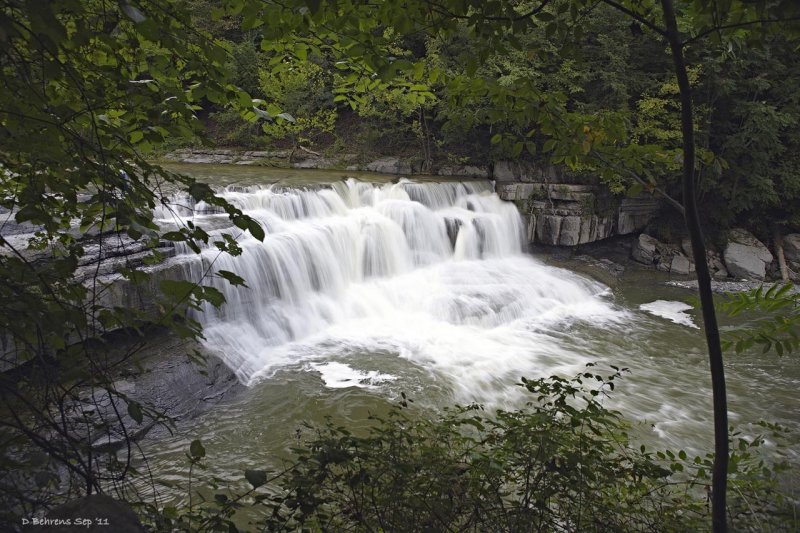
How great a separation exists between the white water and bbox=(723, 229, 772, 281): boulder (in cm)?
439

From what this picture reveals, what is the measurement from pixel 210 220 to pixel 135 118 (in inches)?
285

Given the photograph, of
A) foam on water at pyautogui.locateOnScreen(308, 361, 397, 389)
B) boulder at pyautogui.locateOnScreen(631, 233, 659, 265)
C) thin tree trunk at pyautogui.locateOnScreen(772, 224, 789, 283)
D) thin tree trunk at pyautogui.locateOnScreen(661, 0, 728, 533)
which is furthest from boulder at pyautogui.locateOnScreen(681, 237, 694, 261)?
thin tree trunk at pyautogui.locateOnScreen(661, 0, 728, 533)

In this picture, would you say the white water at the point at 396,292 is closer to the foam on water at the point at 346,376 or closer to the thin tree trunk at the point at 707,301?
the foam on water at the point at 346,376

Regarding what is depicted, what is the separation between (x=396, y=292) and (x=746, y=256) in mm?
10002

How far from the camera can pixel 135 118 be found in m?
2.19

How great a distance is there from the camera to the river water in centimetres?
639

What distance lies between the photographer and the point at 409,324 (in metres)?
9.68

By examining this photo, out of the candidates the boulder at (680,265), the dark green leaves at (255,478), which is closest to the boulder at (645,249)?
the boulder at (680,265)

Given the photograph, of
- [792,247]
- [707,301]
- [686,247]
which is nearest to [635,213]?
[686,247]

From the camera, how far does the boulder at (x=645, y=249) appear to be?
14.4m

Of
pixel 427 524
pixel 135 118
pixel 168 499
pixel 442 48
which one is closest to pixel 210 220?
pixel 168 499

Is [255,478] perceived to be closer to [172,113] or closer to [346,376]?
[172,113]

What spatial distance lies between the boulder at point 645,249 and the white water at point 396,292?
306 centimetres

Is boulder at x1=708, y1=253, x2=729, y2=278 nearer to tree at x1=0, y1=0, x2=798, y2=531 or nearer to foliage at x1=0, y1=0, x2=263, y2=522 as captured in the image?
tree at x1=0, y1=0, x2=798, y2=531
